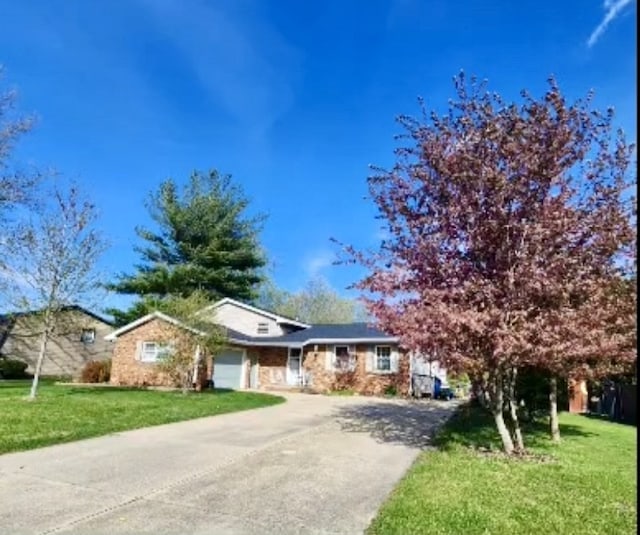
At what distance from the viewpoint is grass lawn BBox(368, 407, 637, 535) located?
509 centimetres

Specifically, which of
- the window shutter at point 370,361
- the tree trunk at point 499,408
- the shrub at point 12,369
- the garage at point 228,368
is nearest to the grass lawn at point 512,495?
the tree trunk at point 499,408

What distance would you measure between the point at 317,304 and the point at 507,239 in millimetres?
47642

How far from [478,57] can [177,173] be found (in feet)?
112

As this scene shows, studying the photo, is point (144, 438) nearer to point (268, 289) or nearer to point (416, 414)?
point (416, 414)

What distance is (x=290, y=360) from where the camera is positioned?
2861cm

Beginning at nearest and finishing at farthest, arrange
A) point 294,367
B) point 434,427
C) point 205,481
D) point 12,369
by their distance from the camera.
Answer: point 205,481
point 434,427
point 294,367
point 12,369

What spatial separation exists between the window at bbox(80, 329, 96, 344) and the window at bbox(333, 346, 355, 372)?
17419 mm

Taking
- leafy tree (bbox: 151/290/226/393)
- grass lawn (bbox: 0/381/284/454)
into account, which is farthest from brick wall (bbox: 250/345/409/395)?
grass lawn (bbox: 0/381/284/454)

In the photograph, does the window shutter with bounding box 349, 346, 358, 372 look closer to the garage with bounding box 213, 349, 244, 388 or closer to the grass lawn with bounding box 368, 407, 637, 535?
the garage with bounding box 213, 349, 244, 388

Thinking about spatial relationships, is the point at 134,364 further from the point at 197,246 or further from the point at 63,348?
the point at 197,246

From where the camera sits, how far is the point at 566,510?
5707mm

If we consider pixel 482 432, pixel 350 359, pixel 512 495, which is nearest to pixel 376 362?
pixel 350 359

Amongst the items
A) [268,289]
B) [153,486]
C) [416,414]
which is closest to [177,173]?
[268,289]

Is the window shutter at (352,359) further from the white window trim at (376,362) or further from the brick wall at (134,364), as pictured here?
the brick wall at (134,364)
